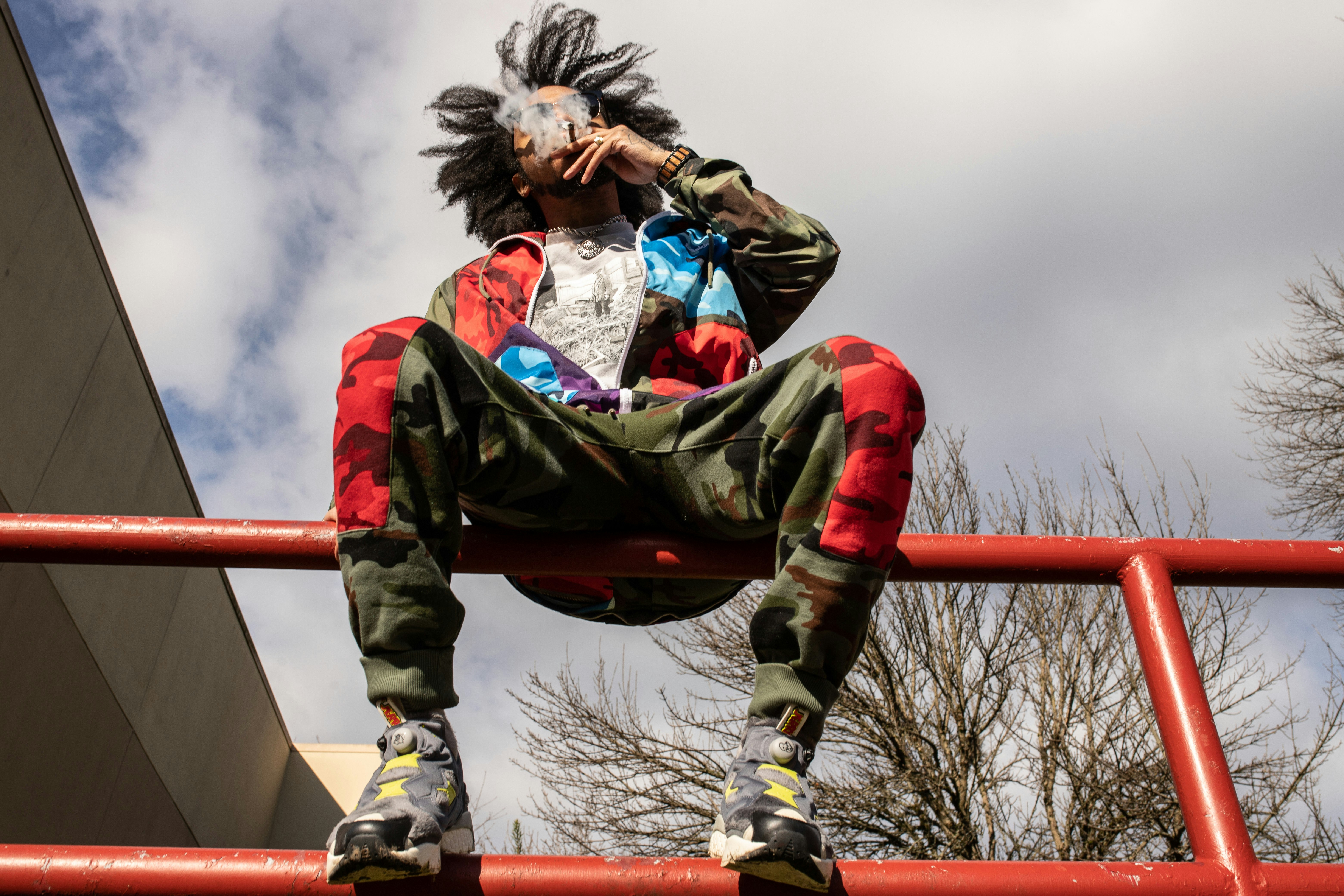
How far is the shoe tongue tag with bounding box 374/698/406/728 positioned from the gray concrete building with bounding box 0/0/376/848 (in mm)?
3781

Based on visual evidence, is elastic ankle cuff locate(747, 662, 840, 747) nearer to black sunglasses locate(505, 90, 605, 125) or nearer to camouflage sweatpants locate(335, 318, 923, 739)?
camouflage sweatpants locate(335, 318, 923, 739)

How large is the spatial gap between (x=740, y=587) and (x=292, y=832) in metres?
10.5

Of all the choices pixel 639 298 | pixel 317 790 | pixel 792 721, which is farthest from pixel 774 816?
pixel 317 790

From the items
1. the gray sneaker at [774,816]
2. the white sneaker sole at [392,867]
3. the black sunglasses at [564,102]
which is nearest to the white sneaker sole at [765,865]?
the gray sneaker at [774,816]

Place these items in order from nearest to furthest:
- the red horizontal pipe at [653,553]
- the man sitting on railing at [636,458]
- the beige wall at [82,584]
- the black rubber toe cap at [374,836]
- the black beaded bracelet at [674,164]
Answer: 1. the black rubber toe cap at [374,836]
2. the man sitting on railing at [636,458]
3. the red horizontal pipe at [653,553]
4. the black beaded bracelet at [674,164]
5. the beige wall at [82,584]

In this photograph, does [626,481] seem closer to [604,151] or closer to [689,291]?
[689,291]

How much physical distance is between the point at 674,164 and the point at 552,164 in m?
0.35

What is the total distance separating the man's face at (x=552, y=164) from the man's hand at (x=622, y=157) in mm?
56

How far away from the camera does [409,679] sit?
0.92 metres

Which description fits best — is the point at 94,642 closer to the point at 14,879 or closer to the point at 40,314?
the point at 40,314

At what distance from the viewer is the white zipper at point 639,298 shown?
1479 millimetres

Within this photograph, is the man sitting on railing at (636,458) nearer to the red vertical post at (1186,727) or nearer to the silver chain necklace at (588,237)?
the silver chain necklace at (588,237)

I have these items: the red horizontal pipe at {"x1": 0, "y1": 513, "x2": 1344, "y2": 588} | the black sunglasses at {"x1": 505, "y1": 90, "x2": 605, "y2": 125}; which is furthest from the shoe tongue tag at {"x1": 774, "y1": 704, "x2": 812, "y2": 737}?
the black sunglasses at {"x1": 505, "y1": 90, "x2": 605, "y2": 125}

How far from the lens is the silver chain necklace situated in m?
1.80
